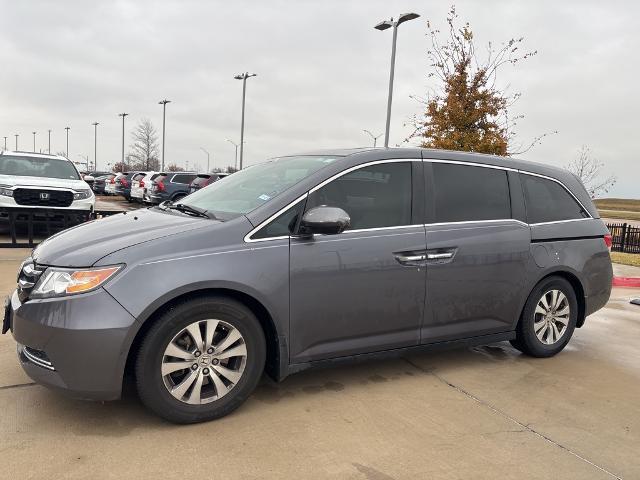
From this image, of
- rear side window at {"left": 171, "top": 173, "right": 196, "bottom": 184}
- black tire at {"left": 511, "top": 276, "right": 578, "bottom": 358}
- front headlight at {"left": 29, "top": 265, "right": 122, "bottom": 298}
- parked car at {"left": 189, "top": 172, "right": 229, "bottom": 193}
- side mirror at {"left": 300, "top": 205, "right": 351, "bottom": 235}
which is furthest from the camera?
rear side window at {"left": 171, "top": 173, "right": 196, "bottom": 184}

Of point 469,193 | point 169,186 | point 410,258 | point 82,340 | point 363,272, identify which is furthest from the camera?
point 169,186

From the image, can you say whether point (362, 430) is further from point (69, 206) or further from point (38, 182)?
point (38, 182)

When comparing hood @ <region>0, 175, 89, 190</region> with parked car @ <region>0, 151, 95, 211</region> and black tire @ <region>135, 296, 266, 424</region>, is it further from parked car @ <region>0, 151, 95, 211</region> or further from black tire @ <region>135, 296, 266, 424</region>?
black tire @ <region>135, 296, 266, 424</region>

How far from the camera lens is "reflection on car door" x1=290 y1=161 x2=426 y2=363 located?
328cm

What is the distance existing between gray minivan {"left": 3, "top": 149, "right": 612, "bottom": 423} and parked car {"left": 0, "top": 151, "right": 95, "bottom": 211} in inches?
253

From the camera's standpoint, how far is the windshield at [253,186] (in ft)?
11.4

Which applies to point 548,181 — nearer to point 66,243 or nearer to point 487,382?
point 487,382

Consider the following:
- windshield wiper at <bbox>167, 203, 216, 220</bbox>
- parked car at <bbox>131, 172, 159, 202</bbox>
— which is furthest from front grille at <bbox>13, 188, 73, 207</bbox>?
parked car at <bbox>131, 172, 159, 202</bbox>

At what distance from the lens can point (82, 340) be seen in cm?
274

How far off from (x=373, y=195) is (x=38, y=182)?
8014 mm

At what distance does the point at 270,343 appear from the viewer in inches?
129

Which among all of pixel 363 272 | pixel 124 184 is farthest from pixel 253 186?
pixel 124 184

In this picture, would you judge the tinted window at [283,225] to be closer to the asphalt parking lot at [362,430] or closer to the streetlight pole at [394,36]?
the asphalt parking lot at [362,430]

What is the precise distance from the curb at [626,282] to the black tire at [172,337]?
7737 millimetres
